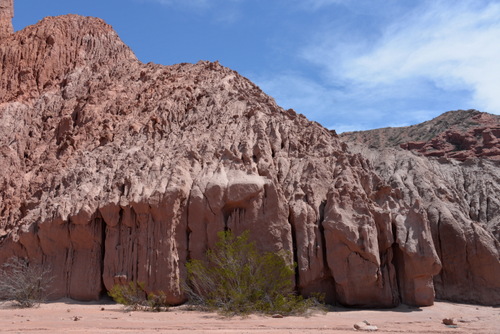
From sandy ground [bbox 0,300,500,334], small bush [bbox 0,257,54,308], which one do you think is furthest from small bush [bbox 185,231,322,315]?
small bush [bbox 0,257,54,308]

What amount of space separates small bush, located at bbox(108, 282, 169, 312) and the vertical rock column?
81.4ft

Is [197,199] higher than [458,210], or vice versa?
[197,199]

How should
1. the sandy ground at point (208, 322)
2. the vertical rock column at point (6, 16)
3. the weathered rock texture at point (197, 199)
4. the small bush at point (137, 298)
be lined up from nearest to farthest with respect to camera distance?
the sandy ground at point (208, 322), the small bush at point (137, 298), the weathered rock texture at point (197, 199), the vertical rock column at point (6, 16)

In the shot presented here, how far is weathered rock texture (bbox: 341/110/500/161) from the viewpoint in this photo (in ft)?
184

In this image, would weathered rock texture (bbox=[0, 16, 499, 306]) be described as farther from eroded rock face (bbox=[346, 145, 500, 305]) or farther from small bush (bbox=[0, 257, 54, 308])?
small bush (bbox=[0, 257, 54, 308])

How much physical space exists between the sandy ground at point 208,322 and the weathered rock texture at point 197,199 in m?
1.88

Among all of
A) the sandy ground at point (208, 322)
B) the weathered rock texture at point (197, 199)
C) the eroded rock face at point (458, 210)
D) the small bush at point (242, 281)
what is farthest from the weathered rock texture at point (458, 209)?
the small bush at point (242, 281)

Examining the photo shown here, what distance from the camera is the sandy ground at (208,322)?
10.8m

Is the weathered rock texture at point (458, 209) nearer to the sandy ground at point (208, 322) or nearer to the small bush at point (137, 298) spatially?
the sandy ground at point (208, 322)

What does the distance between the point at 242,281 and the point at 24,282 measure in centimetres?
837

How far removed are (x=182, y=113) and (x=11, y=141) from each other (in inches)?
391

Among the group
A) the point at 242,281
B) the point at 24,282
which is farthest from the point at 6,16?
the point at 242,281

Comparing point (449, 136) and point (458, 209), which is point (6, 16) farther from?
point (449, 136)

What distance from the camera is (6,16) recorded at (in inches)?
1371
